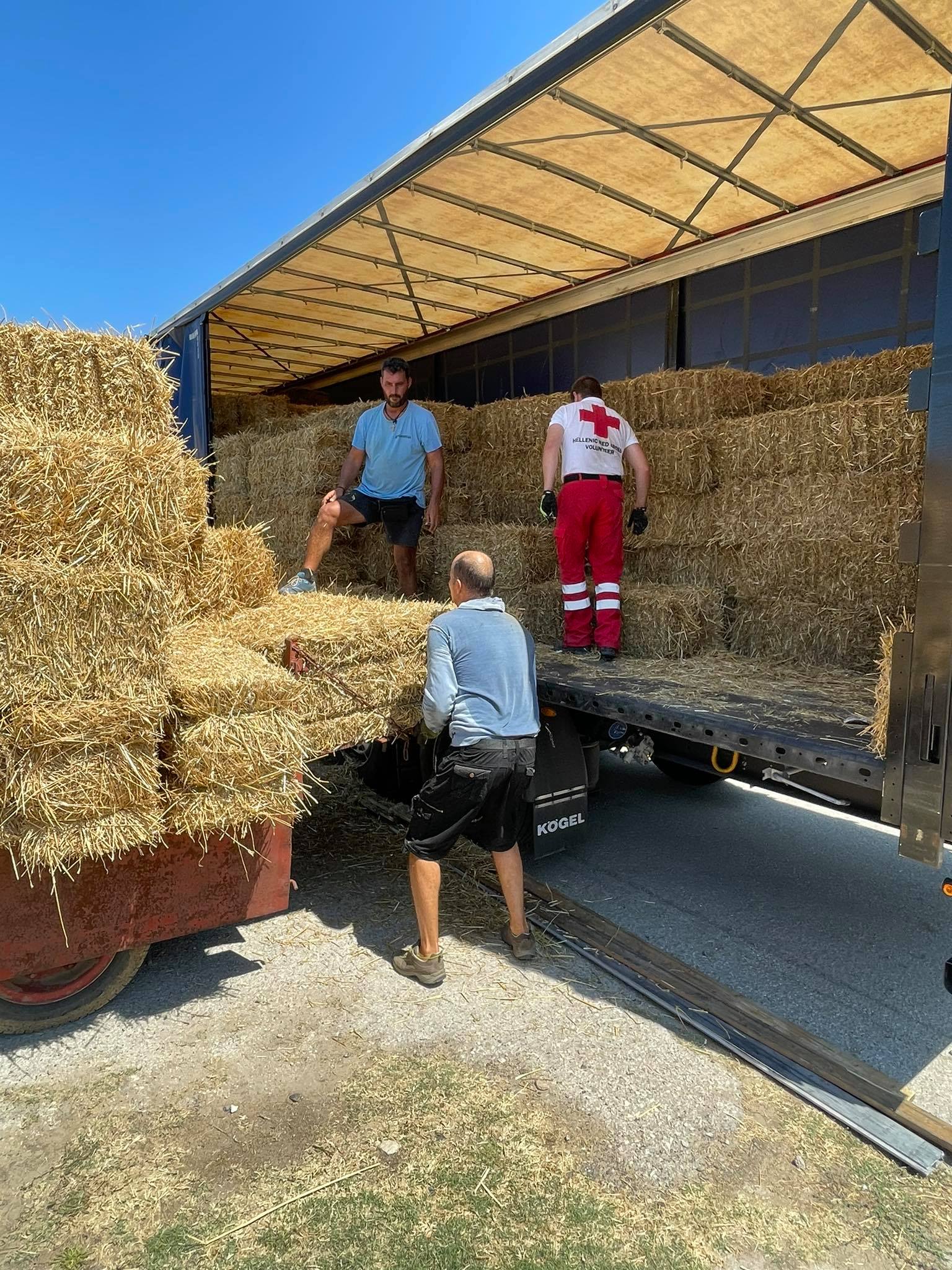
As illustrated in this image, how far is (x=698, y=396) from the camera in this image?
5.96 meters

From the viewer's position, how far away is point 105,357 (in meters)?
3.24

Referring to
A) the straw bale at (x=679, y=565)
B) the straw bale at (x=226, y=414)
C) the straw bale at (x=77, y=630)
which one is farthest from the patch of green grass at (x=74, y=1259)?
the straw bale at (x=226, y=414)

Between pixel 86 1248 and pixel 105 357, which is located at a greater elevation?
pixel 105 357

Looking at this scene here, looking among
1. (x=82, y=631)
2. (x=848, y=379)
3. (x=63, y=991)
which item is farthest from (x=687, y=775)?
(x=82, y=631)

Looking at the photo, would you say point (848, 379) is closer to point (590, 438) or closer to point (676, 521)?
point (676, 521)

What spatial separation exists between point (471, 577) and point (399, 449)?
2.88 metres

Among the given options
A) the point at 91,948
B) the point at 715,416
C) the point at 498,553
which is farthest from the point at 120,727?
the point at 715,416

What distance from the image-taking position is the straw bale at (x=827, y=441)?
438cm

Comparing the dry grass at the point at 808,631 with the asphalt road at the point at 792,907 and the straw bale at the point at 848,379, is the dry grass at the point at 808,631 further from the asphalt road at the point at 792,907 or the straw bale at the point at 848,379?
the straw bale at the point at 848,379

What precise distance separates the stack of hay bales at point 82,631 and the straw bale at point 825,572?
3.51 meters

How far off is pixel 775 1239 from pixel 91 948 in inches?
96.6

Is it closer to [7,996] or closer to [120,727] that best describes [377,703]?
[120,727]

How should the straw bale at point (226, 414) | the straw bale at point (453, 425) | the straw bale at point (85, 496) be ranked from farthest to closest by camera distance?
the straw bale at point (226, 414) < the straw bale at point (453, 425) < the straw bale at point (85, 496)

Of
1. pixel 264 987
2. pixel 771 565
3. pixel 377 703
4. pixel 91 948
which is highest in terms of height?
pixel 771 565
